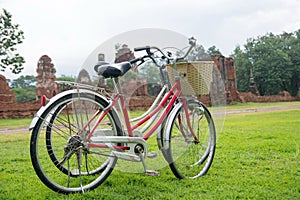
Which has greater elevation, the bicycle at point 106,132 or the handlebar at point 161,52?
the handlebar at point 161,52

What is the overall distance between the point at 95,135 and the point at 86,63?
711 millimetres

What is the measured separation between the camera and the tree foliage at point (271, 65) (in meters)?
41.6

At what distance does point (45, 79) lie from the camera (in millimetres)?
18578

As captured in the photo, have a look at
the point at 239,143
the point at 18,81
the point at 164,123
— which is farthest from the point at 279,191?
the point at 18,81

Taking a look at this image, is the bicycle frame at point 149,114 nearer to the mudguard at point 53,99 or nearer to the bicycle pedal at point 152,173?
the mudguard at point 53,99

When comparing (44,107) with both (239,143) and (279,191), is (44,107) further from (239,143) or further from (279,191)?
(239,143)

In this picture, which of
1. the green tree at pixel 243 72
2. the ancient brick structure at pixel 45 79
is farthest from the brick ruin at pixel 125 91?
the green tree at pixel 243 72

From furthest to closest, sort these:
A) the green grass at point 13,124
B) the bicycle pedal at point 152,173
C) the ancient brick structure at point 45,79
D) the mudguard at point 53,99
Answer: the ancient brick structure at point 45,79
the green grass at point 13,124
the bicycle pedal at point 152,173
the mudguard at point 53,99

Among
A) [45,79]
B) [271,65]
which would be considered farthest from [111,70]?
[271,65]

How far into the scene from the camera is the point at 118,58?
349 centimetres

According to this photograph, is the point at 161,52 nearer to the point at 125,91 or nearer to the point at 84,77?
the point at 125,91

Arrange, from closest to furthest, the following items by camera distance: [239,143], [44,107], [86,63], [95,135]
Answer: [44,107]
[95,135]
[86,63]
[239,143]

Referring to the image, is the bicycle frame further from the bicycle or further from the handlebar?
the handlebar

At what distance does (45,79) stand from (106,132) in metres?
16.3
